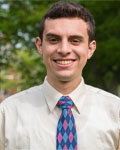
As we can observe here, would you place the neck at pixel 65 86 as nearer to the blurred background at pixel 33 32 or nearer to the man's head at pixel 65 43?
the man's head at pixel 65 43

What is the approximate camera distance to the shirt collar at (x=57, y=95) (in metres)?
2.87

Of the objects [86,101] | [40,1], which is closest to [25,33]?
[40,1]

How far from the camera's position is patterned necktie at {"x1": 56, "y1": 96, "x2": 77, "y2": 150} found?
2.72 meters

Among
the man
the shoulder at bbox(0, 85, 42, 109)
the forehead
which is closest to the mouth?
the man

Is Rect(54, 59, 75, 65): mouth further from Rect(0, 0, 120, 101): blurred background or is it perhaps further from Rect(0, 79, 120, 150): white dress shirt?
Rect(0, 0, 120, 101): blurred background

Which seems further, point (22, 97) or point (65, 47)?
point (22, 97)

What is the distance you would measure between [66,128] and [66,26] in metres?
0.82

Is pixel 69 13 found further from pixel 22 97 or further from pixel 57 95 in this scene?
pixel 22 97

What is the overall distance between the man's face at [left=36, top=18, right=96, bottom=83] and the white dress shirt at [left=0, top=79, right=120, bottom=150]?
0.73ft

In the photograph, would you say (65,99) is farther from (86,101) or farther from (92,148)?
(92,148)

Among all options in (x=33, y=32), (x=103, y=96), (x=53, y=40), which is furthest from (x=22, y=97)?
(x=33, y=32)

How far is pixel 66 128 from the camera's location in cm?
276

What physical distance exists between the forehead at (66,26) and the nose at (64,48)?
0.23 feet

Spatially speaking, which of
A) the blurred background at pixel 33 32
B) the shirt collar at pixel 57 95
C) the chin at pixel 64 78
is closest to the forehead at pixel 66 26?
the chin at pixel 64 78
